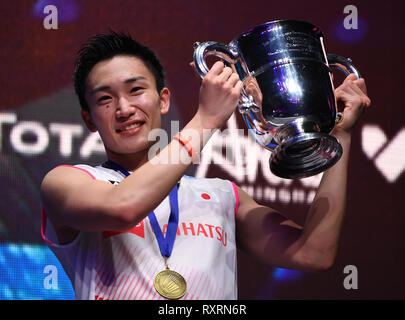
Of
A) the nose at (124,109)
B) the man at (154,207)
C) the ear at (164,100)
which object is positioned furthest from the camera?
the ear at (164,100)

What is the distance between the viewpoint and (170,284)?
4.04 feet

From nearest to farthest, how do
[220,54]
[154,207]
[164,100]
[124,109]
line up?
1. [154,207]
2. [220,54]
3. [124,109]
4. [164,100]

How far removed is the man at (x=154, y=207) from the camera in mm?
1153

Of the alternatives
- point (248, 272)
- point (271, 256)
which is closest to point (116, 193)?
point (271, 256)

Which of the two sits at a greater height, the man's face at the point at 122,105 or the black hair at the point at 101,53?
the black hair at the point at 101,53

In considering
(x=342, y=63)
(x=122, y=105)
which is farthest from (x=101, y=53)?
(x=342, y=63)

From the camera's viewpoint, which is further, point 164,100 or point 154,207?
point 164,100

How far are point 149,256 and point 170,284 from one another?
9 cm

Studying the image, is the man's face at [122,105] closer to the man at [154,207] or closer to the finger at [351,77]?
the man at [154,207]

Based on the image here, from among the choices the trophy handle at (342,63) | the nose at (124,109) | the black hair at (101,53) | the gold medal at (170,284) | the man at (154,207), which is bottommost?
the gold medal at (170,284)

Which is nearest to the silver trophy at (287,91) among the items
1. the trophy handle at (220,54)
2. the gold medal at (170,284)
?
the trophy handle at (220,54)

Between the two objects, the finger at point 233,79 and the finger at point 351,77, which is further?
the finger at point 351,77

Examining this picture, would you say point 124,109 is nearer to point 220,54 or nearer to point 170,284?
point 220,54

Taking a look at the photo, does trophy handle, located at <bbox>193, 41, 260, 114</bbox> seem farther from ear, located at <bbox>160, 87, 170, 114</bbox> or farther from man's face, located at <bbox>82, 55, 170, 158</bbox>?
ear, located at <bbox>160, 87, 170, 114</bbox>
